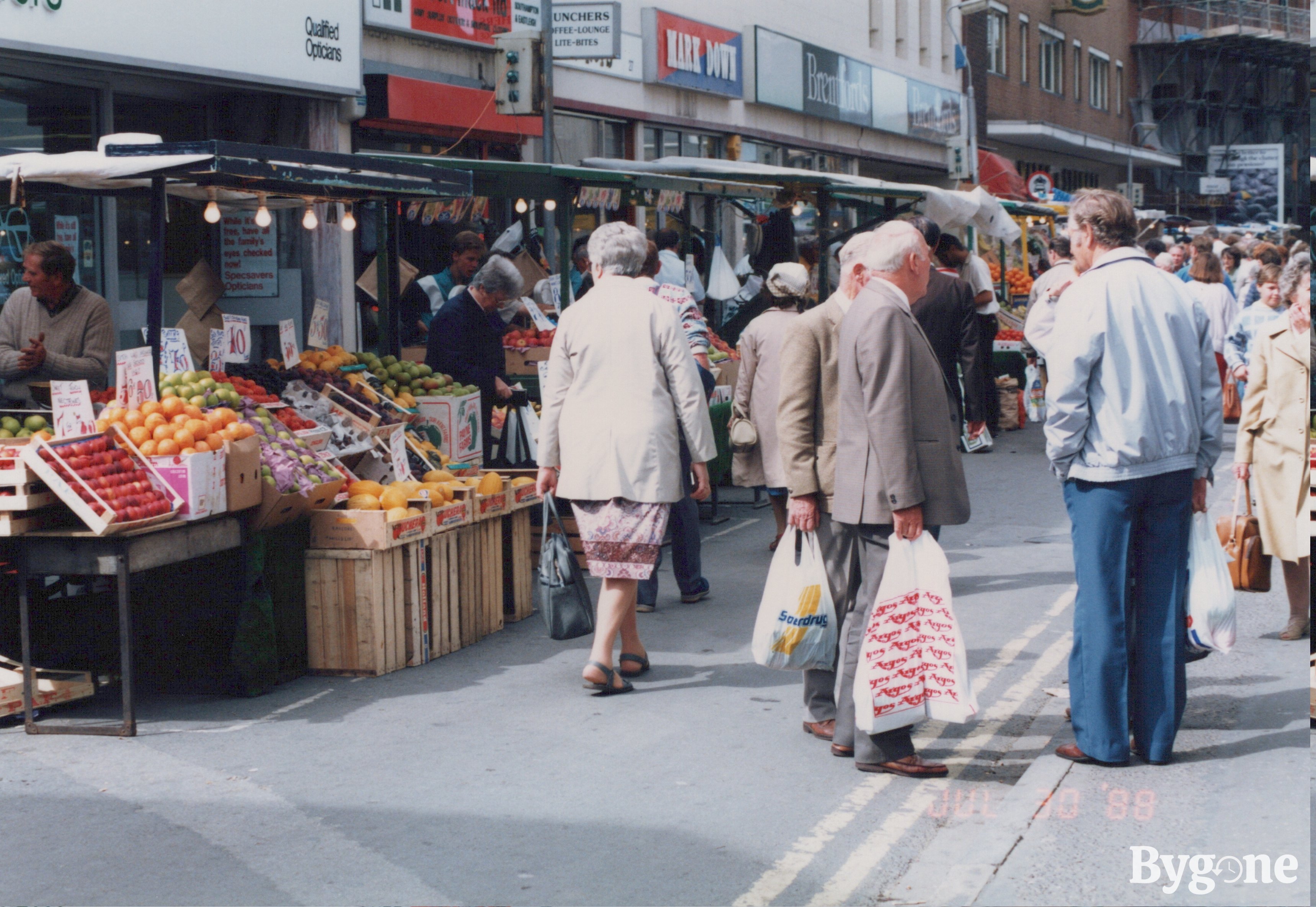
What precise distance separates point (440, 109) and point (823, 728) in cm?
1158

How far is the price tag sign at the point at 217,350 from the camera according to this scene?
28.1 ft

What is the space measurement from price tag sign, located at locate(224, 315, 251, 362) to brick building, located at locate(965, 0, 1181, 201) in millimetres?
29988

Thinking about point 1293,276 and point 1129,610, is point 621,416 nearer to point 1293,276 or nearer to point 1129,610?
point 1129,610

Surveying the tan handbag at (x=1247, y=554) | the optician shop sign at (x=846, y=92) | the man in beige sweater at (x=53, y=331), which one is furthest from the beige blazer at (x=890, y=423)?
the optician shop sign at (x=846, y=92)

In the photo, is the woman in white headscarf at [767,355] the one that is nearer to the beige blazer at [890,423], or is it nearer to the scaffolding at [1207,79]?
the beige blazer at [890,423]

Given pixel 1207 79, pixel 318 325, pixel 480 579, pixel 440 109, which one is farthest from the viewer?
pixel 1207 79

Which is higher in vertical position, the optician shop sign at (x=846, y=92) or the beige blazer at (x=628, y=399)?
the optician shop sign at (x=846, y=92)

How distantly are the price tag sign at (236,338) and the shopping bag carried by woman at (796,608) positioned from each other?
4227mm

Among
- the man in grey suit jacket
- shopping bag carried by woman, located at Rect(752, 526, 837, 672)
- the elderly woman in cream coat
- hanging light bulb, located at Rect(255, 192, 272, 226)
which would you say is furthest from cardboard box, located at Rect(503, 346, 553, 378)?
the man in grey suit jacket

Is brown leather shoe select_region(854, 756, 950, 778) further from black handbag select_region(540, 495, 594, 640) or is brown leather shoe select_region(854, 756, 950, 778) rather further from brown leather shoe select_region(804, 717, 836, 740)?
black handbag select_region(540, 495, 594, 640)

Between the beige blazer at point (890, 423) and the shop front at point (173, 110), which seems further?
the shop front at point (173, 110)

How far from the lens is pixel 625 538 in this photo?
653 centimetres

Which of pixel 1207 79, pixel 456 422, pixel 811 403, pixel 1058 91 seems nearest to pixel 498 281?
pixel 456 422

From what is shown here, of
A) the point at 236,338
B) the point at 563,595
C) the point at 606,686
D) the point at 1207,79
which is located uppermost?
the point at 1207,79
